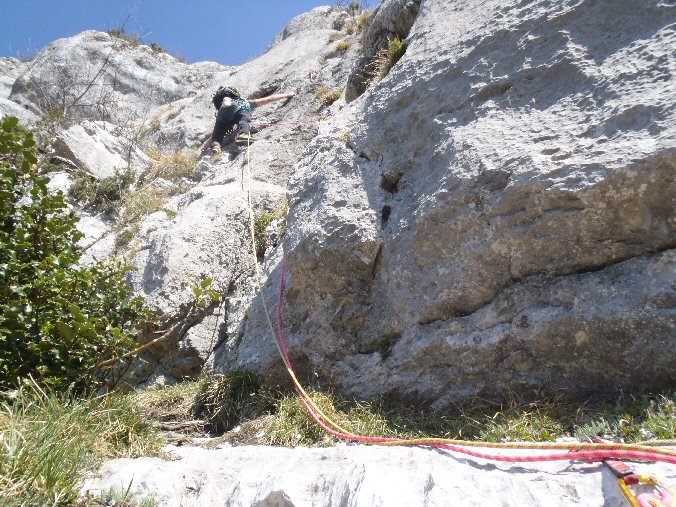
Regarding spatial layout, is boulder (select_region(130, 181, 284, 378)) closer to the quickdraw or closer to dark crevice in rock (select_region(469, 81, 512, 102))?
dark crevice in rock (select_region(469, 81, 512, 102))

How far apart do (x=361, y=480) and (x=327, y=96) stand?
9.23 m

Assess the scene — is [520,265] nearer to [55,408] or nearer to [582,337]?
[582,337]

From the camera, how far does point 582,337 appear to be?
3.36 meters

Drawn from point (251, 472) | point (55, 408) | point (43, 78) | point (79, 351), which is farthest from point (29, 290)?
point (43, 78)

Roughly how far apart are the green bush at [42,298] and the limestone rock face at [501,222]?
1.64 m

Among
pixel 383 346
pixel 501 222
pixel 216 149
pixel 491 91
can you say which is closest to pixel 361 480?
pixel 383 346

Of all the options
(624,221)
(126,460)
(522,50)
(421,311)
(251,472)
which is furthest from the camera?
(522,50)

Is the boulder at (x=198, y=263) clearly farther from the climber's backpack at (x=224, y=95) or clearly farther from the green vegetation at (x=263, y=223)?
the climber's backpack at (x=224, y=95)

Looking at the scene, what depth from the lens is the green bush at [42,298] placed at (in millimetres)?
3410

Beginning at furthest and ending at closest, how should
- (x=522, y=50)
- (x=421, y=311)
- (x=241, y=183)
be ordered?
(x=241, y=183) → (x=522, y=50) → (x=421, y=311)

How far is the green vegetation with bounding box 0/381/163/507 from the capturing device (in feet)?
8.09

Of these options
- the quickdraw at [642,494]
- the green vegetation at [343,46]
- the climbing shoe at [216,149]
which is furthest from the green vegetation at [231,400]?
the green vegetation at [343,46]

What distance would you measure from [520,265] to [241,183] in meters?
5.33

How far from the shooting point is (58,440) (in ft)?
9.10
